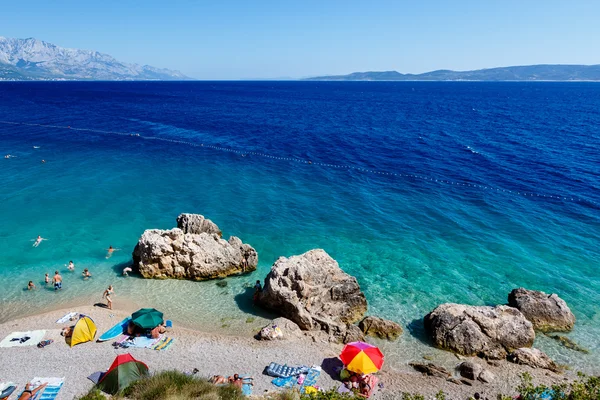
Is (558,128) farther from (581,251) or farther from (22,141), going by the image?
(22,141)

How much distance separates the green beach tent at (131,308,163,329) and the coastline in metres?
1.15

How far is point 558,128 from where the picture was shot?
270 ft

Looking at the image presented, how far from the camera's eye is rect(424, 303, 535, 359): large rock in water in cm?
2014

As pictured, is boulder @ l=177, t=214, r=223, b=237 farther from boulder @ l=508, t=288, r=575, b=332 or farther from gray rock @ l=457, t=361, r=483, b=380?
boulder @ l=508, t=288, r=575, b=332

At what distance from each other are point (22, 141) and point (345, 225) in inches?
2363

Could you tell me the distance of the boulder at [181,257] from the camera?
2597cm

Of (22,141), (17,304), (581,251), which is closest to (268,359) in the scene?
(17,304)

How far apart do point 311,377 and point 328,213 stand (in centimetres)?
2155

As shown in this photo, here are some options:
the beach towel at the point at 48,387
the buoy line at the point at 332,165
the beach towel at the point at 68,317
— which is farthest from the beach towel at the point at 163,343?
the buoy line at the point at 332,165

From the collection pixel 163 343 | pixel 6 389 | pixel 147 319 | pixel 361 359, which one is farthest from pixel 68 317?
pixel 361 359

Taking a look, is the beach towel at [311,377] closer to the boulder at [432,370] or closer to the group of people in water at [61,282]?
the boulder at [432,370]

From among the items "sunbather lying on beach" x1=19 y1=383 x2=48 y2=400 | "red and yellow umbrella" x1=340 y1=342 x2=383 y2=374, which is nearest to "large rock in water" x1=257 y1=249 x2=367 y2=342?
"red and yellow umbrella" x1=340 y1=342 x2=383 y2=374

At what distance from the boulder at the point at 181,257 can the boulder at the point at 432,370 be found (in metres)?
14.0

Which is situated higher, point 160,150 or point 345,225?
point 160,150
